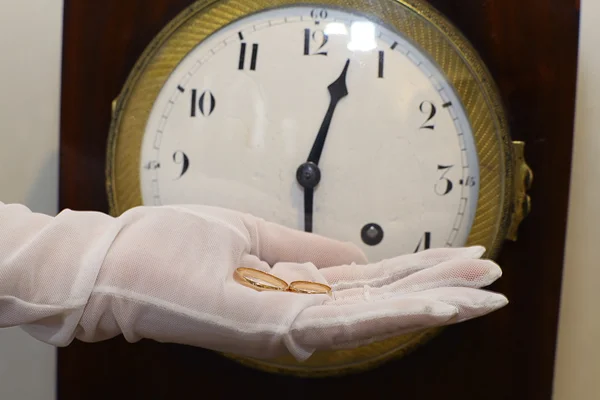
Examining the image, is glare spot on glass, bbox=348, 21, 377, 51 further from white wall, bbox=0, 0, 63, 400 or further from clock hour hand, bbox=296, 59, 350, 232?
white wall, bbox=0, 0, 63, 400

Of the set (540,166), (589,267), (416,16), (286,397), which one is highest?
(416,16)

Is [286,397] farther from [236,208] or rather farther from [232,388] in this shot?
[236,208]

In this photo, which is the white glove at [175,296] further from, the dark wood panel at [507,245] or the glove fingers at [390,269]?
the dark wood panel at [507,245]

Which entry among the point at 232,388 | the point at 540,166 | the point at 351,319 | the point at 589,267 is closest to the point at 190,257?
the point at 351,319

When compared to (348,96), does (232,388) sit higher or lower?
lower

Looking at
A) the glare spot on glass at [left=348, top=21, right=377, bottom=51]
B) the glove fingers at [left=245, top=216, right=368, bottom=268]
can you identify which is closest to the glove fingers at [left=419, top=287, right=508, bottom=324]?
the glove fingers at [left=245, top=216, right=368, bottom=268]

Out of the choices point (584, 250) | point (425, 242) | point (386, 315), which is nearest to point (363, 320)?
point (386, 315)
